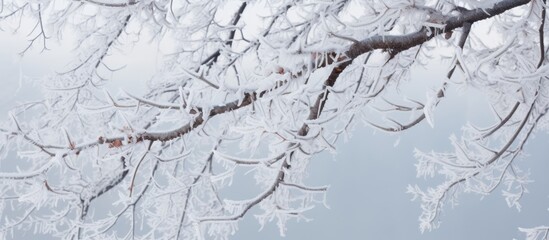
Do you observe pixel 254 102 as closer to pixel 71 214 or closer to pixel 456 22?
pixel 456 22

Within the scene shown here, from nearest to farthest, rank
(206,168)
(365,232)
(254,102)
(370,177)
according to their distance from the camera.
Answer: (254,102), (206,168), (365,232), (370,177)

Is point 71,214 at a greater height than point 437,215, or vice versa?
point 71,214

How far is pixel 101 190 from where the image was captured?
159 inches

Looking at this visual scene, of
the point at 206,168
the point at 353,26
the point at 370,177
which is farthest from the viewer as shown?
the point at 370,177

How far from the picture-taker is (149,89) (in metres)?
4.29

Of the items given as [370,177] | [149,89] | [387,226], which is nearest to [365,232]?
[387,226]

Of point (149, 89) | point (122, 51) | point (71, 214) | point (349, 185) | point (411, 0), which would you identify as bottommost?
point (411, 0)

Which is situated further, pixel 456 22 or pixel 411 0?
pixel 456 22

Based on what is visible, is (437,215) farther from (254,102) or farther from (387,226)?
(387,226)

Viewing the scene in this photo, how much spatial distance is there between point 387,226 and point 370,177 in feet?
38.0

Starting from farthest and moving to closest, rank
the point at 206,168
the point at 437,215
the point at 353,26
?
1. the point at 206,168
2. the point at 437,215
3. the point at 353,26

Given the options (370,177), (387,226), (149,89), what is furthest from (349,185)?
(149,89)

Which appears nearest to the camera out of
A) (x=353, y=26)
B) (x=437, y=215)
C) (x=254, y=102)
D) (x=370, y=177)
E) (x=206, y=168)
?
(x=353, y=26)

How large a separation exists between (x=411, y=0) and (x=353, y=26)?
215 millimetres
